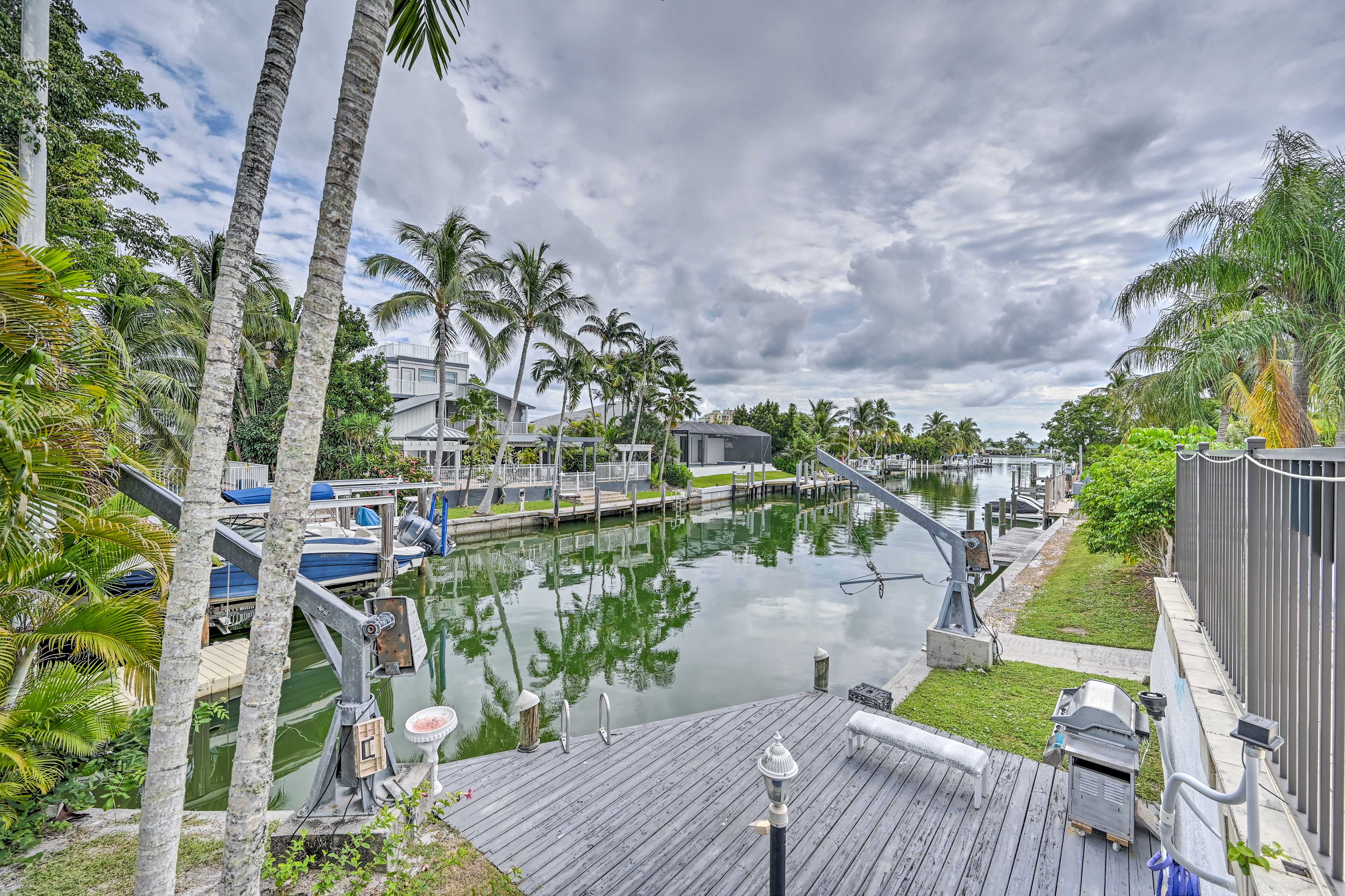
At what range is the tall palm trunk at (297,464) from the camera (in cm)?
262

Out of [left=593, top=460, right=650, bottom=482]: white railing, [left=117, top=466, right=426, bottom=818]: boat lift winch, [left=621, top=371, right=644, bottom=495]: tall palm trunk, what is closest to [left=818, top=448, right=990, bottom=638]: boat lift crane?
[left=117, top=466, right=426, bottom=818]: boat lift winch

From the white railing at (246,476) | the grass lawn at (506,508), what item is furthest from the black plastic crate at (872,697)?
the white railing at (246,476)

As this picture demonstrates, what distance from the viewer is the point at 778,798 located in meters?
2.88

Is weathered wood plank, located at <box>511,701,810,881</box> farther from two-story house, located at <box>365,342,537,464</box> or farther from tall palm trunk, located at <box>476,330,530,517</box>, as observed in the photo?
two-story house, located at <box>365,342,537,464</box>

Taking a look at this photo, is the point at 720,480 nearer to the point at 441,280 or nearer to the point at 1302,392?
the point at 441,280

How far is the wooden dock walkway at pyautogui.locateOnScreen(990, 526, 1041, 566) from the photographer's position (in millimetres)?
16766

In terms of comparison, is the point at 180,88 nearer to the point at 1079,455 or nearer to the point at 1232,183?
the point at 1232,183

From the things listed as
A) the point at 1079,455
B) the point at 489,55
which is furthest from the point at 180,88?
the point at 1079,455

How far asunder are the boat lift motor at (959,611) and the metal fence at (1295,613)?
4994 mm

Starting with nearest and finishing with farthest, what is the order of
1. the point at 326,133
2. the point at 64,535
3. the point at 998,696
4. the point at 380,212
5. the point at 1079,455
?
the point at 64,535 < the point at 326,133 < the point at 998,696 < the point at 380,212 < the point at 1079,455

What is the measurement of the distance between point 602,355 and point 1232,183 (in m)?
29.8

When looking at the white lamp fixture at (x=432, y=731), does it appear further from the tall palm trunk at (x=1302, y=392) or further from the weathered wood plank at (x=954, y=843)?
the tall palm trunk at (x=1302, y=392)

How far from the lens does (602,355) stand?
34.8 m

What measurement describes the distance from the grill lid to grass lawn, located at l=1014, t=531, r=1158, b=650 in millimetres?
5974
